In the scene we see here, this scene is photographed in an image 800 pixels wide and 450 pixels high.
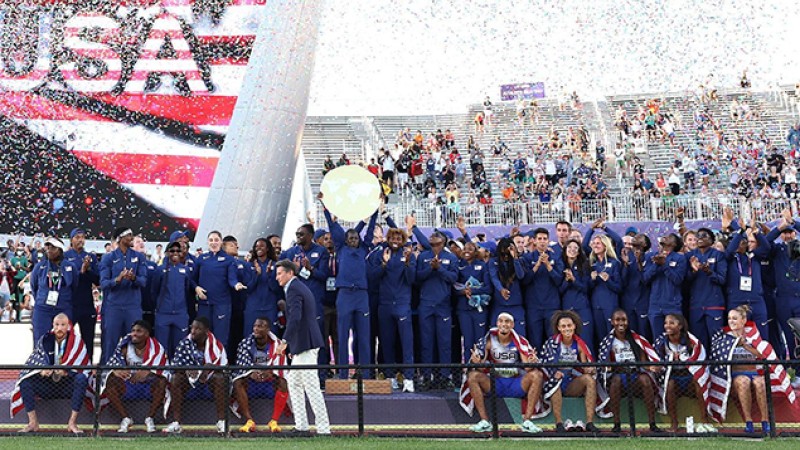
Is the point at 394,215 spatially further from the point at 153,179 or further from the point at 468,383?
the point at 468,383

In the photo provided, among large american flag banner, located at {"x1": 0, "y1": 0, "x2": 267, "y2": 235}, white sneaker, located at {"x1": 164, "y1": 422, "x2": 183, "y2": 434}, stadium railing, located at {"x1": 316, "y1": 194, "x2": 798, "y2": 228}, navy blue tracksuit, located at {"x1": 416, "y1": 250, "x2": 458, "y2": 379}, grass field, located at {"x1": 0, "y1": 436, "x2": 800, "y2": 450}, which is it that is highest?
large american flag banner, located at {"x1": 0, "y1": 0, "x2": 267, "y2": 235}

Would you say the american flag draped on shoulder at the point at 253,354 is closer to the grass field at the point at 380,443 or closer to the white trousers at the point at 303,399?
the white trousers at the point at 303,399

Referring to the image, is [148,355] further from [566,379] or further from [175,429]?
[566,379]

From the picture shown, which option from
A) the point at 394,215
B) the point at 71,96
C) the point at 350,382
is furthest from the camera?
the point at 71,96

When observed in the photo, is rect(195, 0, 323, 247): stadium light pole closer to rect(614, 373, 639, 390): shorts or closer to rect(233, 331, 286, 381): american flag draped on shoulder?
rect(233, 331, 286, 381): american flag draped on shoulder


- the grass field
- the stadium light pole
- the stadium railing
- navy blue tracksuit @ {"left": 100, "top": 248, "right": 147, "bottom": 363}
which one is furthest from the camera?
the stadium railing

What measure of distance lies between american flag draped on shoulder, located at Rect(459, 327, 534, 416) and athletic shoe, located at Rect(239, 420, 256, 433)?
1948mm

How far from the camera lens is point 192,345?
10.4 metres

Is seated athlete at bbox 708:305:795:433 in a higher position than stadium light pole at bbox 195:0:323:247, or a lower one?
lower

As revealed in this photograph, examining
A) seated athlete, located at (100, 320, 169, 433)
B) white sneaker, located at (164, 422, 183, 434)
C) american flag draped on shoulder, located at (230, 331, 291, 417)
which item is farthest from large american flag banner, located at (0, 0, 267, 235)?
white sneaker, located at (164, 422, 183, 434)

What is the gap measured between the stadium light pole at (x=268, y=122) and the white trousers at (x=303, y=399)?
925cm

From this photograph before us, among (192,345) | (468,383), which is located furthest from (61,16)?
(468,383)

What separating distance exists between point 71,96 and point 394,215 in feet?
28.8

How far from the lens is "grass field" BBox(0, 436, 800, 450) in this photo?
853 centimetres
